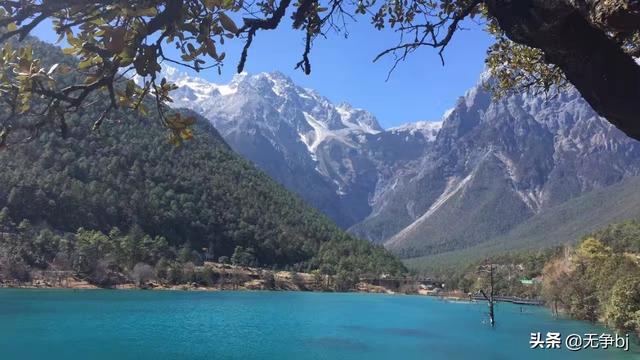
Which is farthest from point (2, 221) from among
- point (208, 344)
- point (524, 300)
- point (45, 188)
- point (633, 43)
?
point (633, 43)

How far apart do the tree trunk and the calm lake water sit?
42.2 meters

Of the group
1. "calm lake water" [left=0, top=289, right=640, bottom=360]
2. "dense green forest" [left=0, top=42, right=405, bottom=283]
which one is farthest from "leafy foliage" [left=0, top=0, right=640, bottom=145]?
"dense green forest" [left=0, top=42, right=405, bottom=283]

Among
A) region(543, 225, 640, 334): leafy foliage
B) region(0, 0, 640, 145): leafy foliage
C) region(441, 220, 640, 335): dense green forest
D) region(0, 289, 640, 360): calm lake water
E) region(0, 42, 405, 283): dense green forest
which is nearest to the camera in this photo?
region(0, 0, 640, 145): leafy foliage

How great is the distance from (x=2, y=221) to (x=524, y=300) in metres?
122

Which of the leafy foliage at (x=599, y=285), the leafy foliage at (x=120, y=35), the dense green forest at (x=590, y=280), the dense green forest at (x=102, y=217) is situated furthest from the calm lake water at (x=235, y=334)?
the leafy foliage at (x=120, y=35)

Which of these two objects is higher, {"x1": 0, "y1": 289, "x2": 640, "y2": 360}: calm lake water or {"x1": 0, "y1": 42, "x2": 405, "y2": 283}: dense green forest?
{"x1": 0, "y1": 42, "x2": 405, "y2": 283}: dense green forest

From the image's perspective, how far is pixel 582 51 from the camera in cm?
337

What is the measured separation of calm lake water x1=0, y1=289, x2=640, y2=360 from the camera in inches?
1785

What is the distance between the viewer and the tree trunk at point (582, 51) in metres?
3.28

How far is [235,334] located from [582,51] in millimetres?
58478

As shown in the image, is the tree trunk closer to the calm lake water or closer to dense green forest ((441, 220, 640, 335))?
the calm lake water

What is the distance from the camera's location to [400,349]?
53812 millimetres

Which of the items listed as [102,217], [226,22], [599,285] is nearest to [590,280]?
[599,285]

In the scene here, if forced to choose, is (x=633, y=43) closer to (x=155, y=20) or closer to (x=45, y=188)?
(x=155, y=20)
